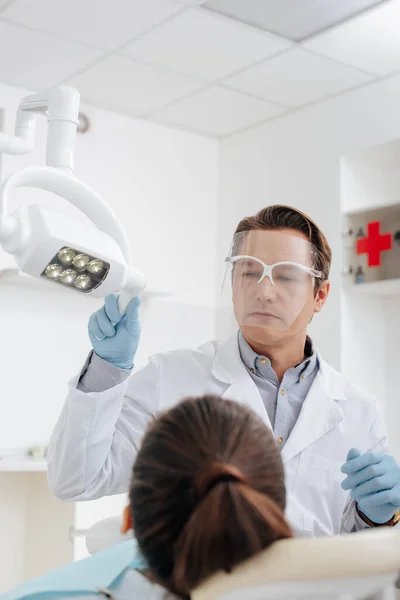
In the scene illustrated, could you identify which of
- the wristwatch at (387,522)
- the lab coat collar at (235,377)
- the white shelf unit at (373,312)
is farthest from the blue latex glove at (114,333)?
the white shelf unit at (373,312)

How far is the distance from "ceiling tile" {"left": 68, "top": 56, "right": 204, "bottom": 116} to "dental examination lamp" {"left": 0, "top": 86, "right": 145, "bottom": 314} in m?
2.03

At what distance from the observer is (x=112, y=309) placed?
149 cm

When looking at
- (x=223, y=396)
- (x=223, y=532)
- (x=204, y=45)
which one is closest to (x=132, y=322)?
(x=223, y=396)

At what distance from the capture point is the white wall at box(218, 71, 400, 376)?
357 centimetres

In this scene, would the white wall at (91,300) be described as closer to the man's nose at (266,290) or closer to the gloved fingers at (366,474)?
the man's nose at (266,290)

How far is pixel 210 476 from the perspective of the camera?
843mm

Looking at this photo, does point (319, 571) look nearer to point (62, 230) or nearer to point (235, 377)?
point (62, 230)

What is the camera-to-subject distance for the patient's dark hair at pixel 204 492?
808mm

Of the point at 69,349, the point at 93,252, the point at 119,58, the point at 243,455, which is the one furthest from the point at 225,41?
the point at 243,455

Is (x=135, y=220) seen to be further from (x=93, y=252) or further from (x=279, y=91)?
(x=93, y=252)

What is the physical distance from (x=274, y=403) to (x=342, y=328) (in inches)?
73.8

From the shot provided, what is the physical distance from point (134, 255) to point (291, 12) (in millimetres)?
1522

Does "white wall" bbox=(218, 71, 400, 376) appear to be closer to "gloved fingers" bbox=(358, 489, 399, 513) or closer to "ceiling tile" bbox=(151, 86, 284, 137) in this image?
"ceiling tile" bbox=(151, 86, 284, 137)

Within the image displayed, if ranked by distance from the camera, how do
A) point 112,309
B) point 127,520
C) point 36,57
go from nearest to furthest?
point 127,520 → point 112,309 → point 36,57
